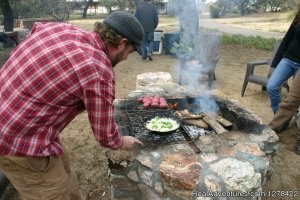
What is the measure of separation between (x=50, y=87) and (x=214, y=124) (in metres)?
2.37

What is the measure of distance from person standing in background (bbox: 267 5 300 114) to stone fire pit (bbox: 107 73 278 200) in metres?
1.63

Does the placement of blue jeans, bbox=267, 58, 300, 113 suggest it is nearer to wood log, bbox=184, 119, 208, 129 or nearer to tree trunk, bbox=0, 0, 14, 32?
wood log, bbox=184, 119, 208, 129

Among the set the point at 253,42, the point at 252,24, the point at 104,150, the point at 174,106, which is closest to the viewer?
the point at 104,150

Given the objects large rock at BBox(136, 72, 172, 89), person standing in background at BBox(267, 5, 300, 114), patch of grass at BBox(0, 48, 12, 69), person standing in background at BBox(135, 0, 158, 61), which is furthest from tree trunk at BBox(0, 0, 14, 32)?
person standing in background at BBox(267, 5, 300, 114)

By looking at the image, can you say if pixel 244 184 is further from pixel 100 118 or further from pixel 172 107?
pixel 172 107

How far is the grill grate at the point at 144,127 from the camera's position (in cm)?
326

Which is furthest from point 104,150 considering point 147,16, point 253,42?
point 253,42

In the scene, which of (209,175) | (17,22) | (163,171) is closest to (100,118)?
(163,171)

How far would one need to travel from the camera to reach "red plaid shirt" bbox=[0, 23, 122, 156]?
1.74 metres

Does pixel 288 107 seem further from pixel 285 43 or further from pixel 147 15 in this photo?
pixel 147 15

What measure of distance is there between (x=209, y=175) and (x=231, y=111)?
151 centimetres

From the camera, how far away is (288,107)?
4.60m

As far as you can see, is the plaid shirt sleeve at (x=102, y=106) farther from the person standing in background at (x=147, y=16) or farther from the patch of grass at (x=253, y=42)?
the patch of grass at (x=253, y=42)

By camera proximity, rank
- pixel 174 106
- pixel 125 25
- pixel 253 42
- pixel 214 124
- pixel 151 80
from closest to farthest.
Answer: pixel 125 25 < pixel 214 124 < pixel 174 106 < pixel 151 80 < pixel 253 42
